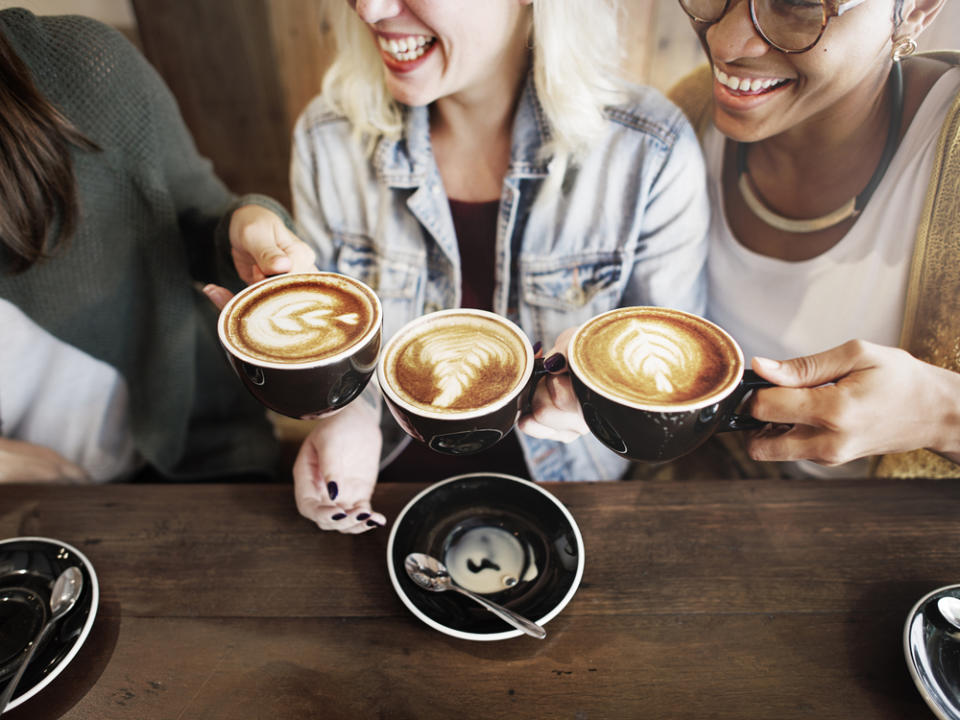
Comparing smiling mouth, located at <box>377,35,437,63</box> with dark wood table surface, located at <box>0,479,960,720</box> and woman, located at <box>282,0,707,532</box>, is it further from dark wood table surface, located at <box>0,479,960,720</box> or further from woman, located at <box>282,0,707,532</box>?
dark wood table surface, located at <box>0,479,960,720</box>

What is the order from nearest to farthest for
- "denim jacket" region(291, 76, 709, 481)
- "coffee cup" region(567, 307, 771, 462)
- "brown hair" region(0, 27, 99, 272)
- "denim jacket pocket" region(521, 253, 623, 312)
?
1. "coffee cup" region(567, 307, 771, 462)
2. "brown hair" region(0, 27, 99, 272)
3. "denim jacket" region(291, 76, 709, 481)
4. "denim jacket pocket" region(521, 253, 623, 312)

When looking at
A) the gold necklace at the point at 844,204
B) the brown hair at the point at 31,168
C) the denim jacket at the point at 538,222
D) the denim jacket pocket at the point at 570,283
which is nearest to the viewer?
the gold necklace at the point at 844,204

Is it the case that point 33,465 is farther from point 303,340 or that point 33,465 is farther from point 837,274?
point 837,274

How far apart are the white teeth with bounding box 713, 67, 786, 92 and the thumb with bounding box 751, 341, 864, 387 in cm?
37

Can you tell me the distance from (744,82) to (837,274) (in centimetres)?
31

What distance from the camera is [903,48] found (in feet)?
2.45

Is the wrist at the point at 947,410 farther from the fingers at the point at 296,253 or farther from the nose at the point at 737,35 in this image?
the fingers at the point at 296,253

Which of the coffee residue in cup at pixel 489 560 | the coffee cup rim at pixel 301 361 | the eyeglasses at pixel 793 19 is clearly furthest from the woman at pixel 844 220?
the coffee cup rim at pixel 301 361

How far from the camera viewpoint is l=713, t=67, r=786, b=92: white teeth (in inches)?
31.9

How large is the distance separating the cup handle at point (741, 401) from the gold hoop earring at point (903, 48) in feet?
1.45

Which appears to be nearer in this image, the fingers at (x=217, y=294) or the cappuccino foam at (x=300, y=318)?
the cappuccino foam at (x=300, y=318)

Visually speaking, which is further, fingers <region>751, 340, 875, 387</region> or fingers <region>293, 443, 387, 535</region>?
fingers <region>293, 443, 387, 535</region>

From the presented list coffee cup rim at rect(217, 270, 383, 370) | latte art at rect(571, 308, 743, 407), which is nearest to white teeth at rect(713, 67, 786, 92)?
latte art at rect(571, 308, 743, 407)

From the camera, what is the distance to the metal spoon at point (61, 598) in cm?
77
